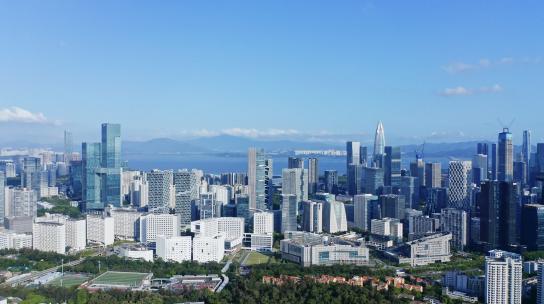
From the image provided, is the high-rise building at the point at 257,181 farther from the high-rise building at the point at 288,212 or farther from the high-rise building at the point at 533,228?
the high-rise building at the point at 533,228

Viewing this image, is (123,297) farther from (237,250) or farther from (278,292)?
(237,250)

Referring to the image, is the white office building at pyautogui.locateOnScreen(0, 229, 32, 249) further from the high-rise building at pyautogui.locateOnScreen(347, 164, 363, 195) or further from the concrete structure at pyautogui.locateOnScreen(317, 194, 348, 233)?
the high-rise building at pyautogui.locateOnScreen(347, 164, 363, 195)

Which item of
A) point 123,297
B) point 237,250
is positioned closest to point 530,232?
point 237,250

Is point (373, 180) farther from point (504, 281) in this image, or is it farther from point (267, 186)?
point (504, 281)

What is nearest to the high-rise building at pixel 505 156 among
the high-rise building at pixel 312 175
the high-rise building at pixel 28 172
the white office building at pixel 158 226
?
the high-rise building at pixel 312 175

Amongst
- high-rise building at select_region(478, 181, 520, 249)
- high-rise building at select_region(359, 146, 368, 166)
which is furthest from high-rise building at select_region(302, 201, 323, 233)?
high-rise building at select_region(359, 146, 368, 166)

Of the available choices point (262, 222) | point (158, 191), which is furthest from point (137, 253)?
point (158, 191)
